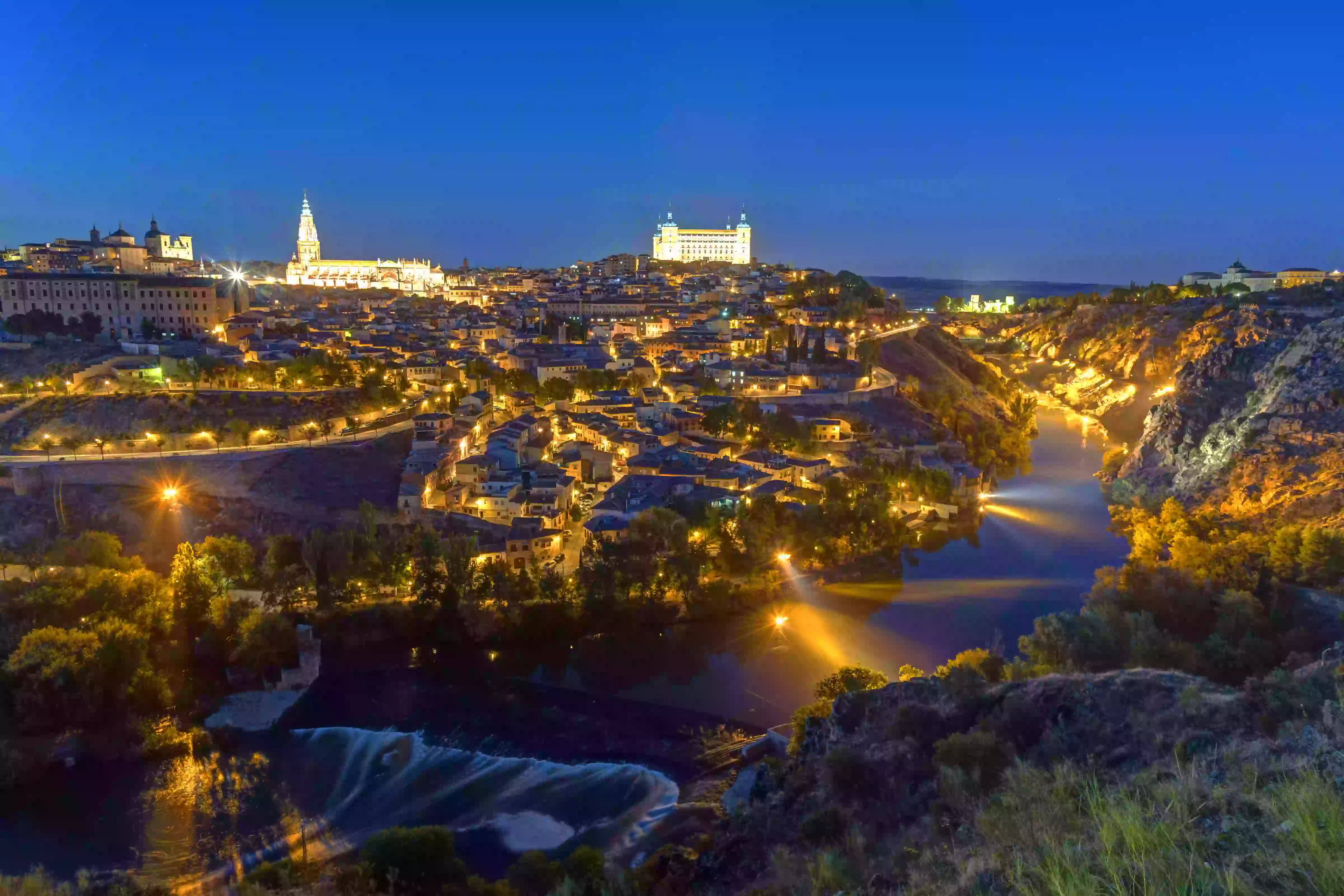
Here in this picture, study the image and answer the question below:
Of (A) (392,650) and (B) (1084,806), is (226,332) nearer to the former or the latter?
(A) (392,650)

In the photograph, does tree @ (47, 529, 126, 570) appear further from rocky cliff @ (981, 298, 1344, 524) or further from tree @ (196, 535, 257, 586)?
rocky cliff @ (981, 298, 1344, 524)

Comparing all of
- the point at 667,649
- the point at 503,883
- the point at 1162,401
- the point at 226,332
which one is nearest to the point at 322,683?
the point at 667,649

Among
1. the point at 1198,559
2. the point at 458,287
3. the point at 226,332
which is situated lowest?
the point at 1198,559

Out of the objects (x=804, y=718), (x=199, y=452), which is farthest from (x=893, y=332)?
(x=804, y=718)

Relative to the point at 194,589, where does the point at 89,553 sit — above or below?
above

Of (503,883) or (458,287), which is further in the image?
(458,287)

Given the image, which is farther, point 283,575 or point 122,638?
point 283,575

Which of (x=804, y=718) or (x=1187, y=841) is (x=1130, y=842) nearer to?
(x=1187, y=841)

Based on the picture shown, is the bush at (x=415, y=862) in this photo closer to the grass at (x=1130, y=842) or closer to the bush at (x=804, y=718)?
the grass at (x=1130, y=842)
